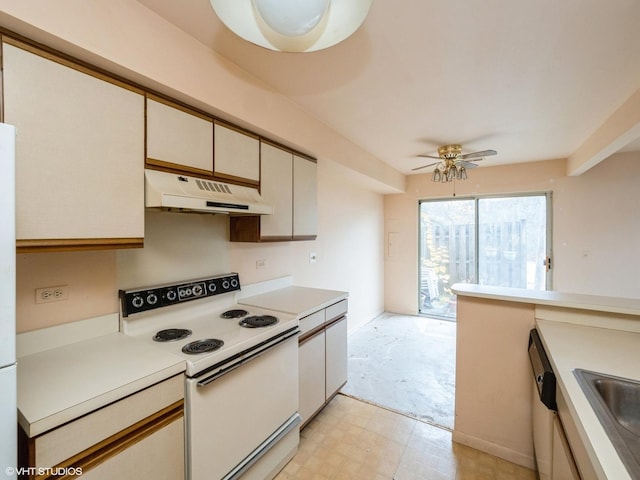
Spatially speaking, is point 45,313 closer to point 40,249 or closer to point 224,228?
point 40,249

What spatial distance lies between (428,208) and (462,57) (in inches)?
138

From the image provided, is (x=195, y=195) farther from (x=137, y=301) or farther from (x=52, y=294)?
(x=52, y=294)

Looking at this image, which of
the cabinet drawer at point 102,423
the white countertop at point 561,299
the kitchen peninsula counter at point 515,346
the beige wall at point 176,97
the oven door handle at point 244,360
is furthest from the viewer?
the white countertop at point 561,299

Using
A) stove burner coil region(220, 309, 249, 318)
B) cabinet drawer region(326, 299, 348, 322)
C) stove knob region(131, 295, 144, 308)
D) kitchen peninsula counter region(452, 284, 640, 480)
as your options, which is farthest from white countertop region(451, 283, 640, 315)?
stove knob region(131, 295, 144, 308)

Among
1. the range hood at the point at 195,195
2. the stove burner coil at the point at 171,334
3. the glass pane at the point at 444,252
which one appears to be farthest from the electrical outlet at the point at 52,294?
the glass pane at the point at 444,252

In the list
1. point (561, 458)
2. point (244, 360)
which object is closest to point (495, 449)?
point (561, 458)

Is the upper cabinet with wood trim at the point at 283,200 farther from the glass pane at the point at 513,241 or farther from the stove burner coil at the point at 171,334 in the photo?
the glass pane at the point at 513,241

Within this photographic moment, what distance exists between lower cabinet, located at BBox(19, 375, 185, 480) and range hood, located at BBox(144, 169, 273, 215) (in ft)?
2.68

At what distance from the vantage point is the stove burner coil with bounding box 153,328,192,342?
1.54m

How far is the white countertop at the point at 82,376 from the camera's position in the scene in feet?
3.01

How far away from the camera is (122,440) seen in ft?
3.50

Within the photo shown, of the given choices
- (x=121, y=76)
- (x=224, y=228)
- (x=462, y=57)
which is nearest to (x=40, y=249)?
(x=121, y=76)

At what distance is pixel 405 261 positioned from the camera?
5.12m

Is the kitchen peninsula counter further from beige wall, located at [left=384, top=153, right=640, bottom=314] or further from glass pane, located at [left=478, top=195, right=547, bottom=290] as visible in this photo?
glass pane, located at [left=478, top=195, right=547, bottom=290]
